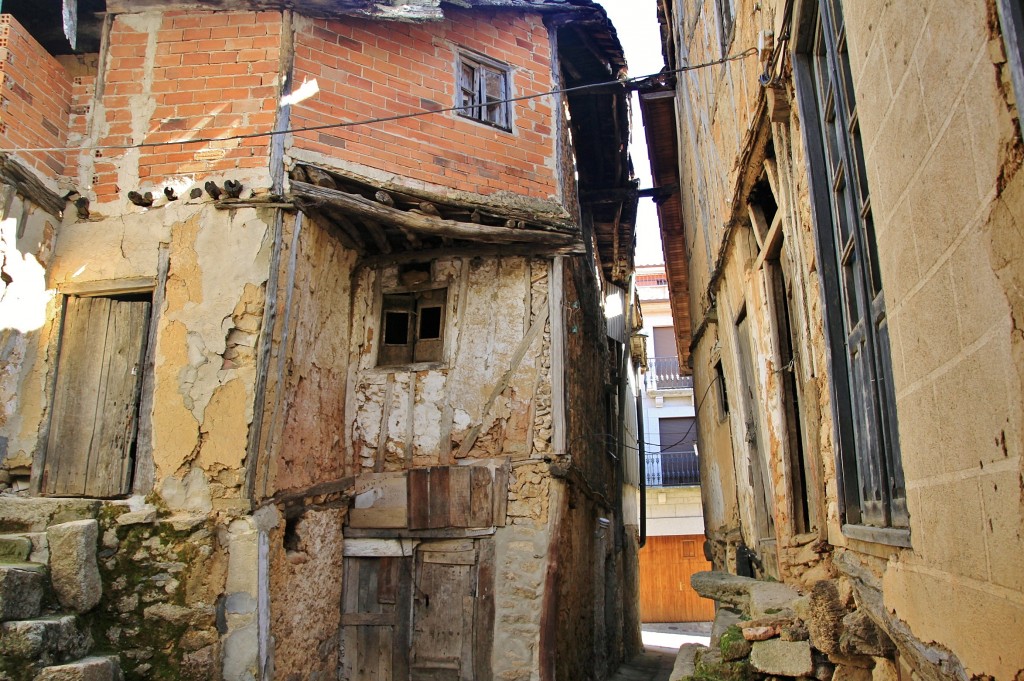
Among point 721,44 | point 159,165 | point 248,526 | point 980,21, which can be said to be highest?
point 721,44

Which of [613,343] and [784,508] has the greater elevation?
[613,343]

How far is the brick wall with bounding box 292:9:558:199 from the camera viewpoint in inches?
281

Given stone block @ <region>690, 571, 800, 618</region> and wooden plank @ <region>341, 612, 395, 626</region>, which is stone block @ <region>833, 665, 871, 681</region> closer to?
stone block @ <region>690, 571, 800, 618</region>

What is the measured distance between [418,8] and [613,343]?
7.94 meters

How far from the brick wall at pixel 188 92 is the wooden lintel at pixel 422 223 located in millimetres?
585

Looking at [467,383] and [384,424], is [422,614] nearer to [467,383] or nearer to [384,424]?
[384,424]

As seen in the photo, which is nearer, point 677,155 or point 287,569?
point 287,569

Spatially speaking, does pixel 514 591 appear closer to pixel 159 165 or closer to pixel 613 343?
pixel 159 165

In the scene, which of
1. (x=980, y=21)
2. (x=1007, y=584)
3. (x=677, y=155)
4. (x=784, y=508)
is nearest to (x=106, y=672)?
(x=784, y=508)

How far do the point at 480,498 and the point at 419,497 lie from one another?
64 centimetres

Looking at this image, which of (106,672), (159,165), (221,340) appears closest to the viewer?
(106,672)

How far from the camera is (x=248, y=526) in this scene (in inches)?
232

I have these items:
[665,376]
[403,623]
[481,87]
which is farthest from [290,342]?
[665,376]

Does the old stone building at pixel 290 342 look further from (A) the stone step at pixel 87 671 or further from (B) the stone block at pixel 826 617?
(B) the stone block at pixel 826 617
